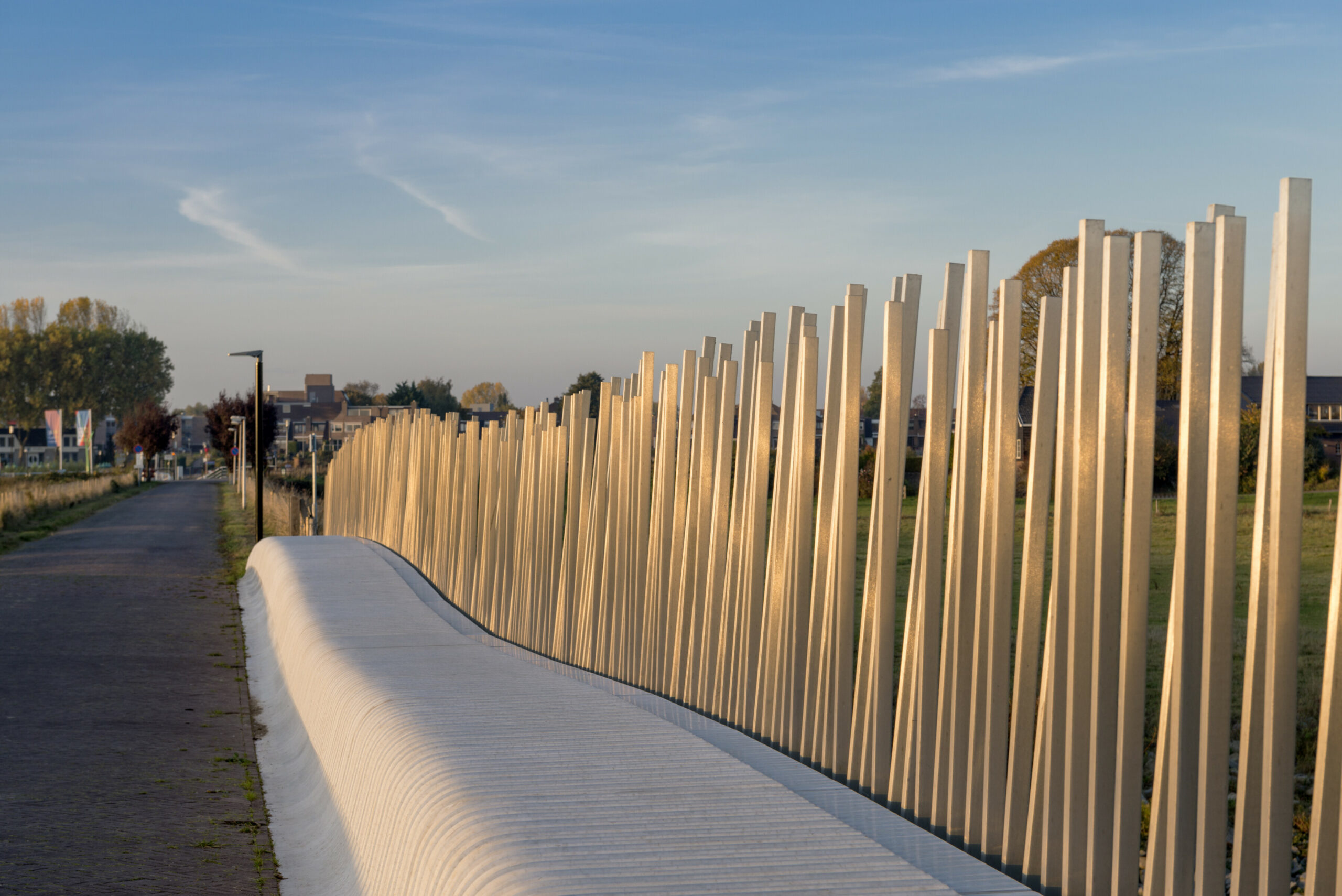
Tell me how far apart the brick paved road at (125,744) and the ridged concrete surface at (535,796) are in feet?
1.00

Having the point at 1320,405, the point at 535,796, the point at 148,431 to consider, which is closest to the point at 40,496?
the point at 535,796

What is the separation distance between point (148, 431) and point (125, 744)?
82461 mm

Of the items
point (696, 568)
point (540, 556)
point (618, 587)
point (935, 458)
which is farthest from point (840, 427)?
point (540, 556)

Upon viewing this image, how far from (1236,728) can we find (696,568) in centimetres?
452

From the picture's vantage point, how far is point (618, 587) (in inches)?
307

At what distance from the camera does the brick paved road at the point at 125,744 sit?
525cm

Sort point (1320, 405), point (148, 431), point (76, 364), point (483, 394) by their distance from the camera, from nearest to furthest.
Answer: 1. point (1320, 405)
2. point (148, 431)
3. point (76, 364)
4. point (483, 394)

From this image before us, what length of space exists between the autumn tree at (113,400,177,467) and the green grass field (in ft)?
230

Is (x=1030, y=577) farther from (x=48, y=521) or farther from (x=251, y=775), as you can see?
(x=48, y=521)

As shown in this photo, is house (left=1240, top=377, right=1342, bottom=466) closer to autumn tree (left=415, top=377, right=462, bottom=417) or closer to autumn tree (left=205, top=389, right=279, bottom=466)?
autumn tree (left=205, top=389, right=279, bottom=466)

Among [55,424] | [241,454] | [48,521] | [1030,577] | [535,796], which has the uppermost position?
[1030,577]

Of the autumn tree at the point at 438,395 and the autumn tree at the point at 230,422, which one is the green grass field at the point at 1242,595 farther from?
the autumn tree at the point at 438,395

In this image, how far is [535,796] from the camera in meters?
4.11

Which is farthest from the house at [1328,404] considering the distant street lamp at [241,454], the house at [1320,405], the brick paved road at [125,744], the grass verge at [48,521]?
the brick paved road at [125,744]
